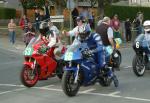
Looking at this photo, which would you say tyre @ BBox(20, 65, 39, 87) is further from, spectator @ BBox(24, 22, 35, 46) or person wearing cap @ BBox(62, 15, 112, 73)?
spectator @ BBox(24, 22, 35, 46)

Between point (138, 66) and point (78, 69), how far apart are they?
386 centimetres

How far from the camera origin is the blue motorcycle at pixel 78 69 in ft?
35.8

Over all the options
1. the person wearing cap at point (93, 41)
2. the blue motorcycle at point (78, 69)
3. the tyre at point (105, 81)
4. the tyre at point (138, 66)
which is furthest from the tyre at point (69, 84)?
the tyre at point (138, 66)

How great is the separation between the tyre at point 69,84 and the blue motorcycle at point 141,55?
3.70 metres

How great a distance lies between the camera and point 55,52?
13.2m

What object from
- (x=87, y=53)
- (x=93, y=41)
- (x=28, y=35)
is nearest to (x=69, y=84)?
(x=87, y=53)

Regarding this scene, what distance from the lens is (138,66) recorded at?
1450 centimetres

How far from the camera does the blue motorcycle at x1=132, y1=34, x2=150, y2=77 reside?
14.5 m

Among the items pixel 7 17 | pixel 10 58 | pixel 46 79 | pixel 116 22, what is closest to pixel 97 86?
pixel 46 79

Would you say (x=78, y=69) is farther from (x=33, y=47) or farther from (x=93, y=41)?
(x=33, y=47)

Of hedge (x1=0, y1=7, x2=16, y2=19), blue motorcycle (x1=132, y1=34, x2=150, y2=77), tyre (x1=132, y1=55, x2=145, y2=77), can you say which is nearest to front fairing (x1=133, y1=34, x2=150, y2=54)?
blue motorcycle (x1=132, y1=34, x2=150, y2=77)

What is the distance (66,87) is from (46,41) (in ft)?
8.49

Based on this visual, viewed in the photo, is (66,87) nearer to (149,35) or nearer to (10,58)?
(149,35)

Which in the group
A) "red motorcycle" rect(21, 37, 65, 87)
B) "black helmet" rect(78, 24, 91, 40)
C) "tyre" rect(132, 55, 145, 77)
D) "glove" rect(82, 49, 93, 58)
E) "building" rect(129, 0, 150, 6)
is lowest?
"building" rect(129, 0, 150, 6)
